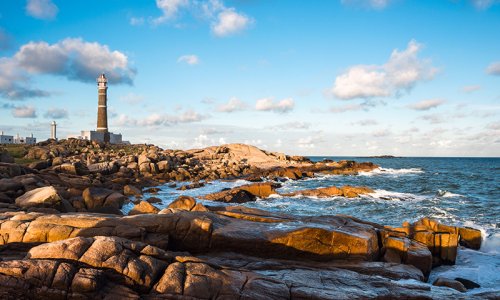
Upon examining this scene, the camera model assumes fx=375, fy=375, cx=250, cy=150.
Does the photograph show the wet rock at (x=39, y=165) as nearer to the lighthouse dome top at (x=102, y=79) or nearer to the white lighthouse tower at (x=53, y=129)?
the lighthouse dome top at (x=102, y=79)

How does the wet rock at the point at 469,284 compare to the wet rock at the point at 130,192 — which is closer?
the wet rock at the point at 469,284

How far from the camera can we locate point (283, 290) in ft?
28.8

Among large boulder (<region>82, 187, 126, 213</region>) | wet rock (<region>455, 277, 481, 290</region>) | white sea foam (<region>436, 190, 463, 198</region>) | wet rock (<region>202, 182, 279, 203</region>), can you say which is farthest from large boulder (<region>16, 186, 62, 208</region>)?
white sea foam (<region>436, 190, 463, 198</region>)

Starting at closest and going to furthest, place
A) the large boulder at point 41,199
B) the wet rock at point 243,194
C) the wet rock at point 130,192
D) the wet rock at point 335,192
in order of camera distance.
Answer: the large boulder at point 41,199 → the wet rock at point 130,192 → the wet rock at point 243,194 → the wet rock at point 335,192

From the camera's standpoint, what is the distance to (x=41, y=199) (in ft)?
51.4

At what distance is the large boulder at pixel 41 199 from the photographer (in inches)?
611

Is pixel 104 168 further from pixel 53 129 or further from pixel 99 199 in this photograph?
pixel 53 129

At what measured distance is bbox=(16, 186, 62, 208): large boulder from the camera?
1551cm

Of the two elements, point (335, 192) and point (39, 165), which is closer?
point (335, 192)

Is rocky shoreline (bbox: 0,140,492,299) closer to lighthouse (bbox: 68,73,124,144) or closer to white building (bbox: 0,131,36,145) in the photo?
lighthouse (bbox: 68,73,124,144)

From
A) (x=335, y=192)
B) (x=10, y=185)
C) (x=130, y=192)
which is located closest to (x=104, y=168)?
(x=130, y=192)

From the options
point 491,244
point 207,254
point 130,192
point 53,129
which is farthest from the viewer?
point 53,129


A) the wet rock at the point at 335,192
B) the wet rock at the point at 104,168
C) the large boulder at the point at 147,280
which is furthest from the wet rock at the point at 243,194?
the large boulder at the point at 147,280

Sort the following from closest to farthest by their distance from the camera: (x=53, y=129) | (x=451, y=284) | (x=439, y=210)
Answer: (x=451, y=284), (x=439, y=210), (x=53, y=129)
